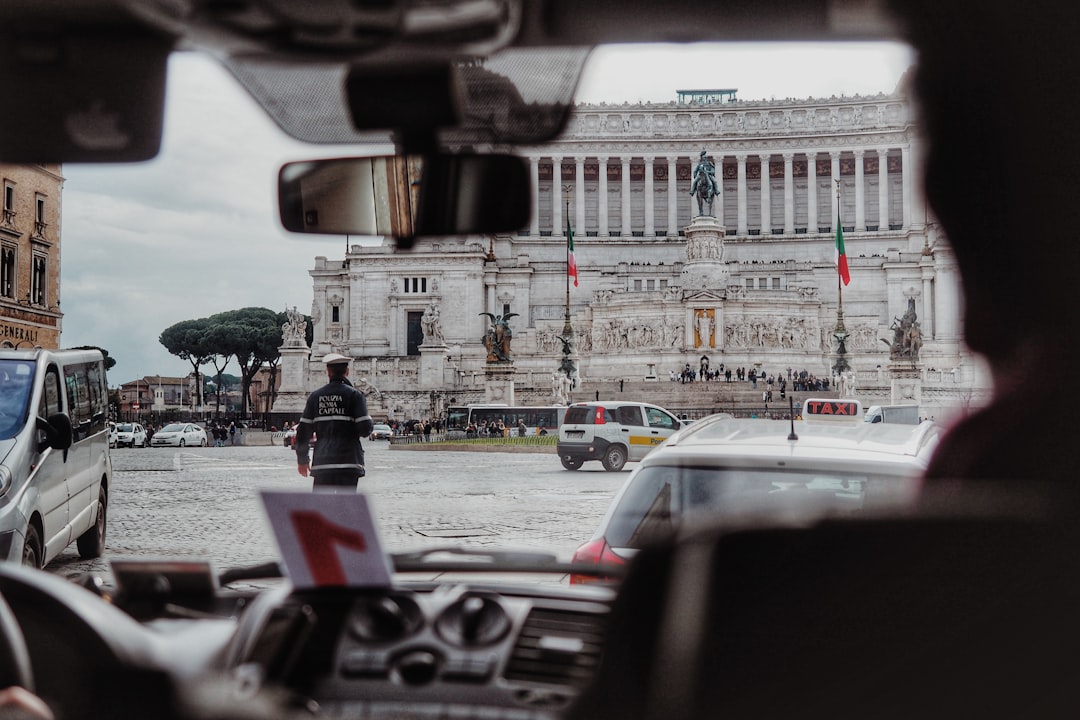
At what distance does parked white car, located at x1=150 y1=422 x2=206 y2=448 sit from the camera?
30.5 m

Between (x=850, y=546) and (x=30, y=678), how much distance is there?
118 centimetres

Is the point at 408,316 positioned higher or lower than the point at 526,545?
higher

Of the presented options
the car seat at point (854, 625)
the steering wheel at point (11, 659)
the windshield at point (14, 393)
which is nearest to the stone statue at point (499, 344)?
the windshield at point (14, 393)

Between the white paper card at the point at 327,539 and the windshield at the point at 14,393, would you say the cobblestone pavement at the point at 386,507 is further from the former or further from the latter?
the white paper card at the point at 327,539

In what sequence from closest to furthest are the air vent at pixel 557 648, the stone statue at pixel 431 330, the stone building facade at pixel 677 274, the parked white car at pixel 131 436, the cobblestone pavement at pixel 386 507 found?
the air vent at pixel 557 648
the cobblestone pavement at pixel 386 507
the parked white car at pixel 131 436
the stone statue at pixel 431 330
the stone building facade at pixel 677 274

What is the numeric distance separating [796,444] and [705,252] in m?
52.2

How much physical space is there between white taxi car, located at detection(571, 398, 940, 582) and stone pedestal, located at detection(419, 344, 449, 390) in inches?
1773

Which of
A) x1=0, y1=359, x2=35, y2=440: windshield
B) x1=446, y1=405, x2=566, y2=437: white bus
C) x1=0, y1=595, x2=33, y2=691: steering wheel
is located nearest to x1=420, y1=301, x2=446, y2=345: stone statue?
x1=446, y1=405, x2=566, y2=437: white bus

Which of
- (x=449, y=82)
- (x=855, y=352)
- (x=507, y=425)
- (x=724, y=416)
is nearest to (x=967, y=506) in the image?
(x=449, y=82)

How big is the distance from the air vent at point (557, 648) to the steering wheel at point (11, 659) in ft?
2.28

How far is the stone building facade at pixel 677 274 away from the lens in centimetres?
5000

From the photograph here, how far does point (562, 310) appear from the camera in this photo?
59.7 meters

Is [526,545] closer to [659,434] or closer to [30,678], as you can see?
[30,678]

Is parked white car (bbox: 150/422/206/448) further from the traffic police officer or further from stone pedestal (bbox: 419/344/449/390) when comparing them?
the traffic police officer
